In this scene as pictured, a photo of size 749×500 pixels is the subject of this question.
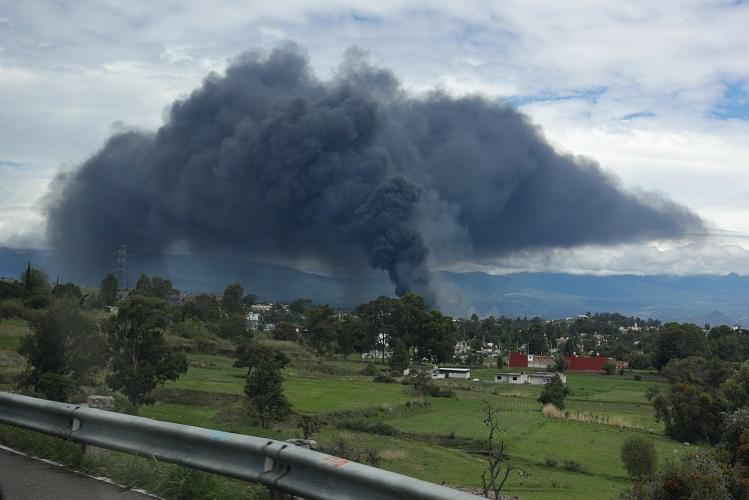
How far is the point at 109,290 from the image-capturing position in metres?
111

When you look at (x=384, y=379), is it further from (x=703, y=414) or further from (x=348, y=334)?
(x=703, y=414)

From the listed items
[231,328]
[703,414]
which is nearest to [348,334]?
[231,328]

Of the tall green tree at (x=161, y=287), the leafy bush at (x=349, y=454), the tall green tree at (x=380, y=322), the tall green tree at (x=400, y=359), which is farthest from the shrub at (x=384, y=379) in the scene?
the leafy bush at (x=349, y=454)

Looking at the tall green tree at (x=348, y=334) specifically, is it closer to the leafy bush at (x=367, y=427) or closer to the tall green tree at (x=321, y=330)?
the tall green tree at (x=321, y=330)

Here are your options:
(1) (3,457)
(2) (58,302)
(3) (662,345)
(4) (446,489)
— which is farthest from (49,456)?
(3) (662,345)

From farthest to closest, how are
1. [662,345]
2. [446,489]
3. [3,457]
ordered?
[662,345], [3,457], [446,489]

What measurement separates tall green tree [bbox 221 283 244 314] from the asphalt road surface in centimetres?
11774

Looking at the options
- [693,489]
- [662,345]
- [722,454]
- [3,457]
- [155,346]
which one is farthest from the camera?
[662,345]

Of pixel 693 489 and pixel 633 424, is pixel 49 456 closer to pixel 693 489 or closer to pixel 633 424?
pixel 693 489

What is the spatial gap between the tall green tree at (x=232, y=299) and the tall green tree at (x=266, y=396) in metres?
86.4

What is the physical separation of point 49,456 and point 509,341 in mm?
155464

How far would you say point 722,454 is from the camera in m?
25.7

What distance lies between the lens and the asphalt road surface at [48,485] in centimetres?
685

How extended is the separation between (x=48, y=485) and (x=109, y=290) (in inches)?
4301
